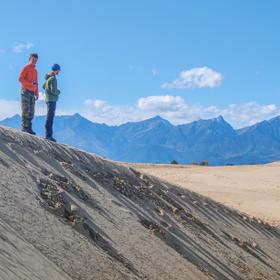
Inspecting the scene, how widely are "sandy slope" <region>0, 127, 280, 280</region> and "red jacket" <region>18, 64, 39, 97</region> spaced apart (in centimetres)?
191

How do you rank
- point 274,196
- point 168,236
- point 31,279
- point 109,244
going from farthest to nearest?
point 274,196 < point 168,236 < point 109,244 < point 31,279

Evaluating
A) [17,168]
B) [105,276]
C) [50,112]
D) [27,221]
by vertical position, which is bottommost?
[105,276]

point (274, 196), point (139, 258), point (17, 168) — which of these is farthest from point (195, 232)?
point (274, 196)

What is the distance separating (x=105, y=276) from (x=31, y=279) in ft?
5.81

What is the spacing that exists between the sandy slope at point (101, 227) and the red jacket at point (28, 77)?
1.91m

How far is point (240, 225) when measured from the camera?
50.8 ft

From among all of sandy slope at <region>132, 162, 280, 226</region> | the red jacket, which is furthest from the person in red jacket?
sandy slope at <region>132, 162, 280, 226</region>

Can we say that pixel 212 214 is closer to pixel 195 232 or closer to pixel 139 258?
pixel 195 232

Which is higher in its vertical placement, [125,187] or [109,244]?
→ [125,187]

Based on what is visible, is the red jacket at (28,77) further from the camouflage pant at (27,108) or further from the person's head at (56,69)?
the person's head at (56,69)

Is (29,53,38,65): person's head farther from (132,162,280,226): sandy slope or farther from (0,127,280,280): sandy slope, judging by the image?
(132,162,280,226): sandy slope

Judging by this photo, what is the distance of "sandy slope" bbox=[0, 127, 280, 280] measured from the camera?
708cm

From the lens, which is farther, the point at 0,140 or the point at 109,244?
the point at 0,140

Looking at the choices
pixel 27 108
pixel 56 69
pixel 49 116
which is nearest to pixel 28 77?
pixel 27 108
